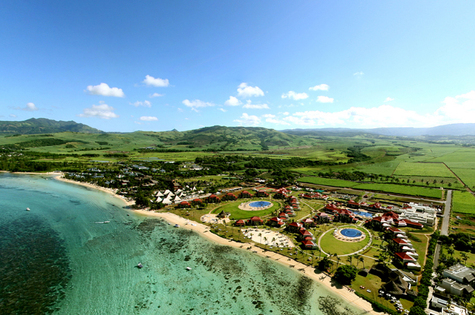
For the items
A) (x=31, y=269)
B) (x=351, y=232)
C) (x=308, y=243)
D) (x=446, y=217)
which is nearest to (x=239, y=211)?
(x=308, y=243)

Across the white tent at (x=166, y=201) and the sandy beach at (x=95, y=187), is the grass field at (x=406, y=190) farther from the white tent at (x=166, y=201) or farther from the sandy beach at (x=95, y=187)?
the sandy beach at (x=95, y=187)

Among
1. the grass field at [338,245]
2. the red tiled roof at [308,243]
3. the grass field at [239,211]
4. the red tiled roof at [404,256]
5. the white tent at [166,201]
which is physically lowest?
the grass field at [338,245]

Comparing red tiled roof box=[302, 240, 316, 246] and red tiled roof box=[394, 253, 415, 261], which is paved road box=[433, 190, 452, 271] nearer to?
red tiled roof box=[394, 253, 415, 261]

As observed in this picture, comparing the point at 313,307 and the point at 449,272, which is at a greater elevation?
the point at 449,272

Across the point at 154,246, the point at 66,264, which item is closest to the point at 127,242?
the point at 154,246

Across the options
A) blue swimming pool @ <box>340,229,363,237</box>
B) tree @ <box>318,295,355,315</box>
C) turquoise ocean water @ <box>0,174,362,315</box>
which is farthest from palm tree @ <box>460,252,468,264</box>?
turquoise ocean water @ <box>0,174,362,315</box>

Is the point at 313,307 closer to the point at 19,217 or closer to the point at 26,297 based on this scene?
the point at 26,297

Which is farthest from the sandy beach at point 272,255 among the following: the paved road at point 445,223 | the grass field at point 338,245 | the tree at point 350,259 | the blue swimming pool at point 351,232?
the paved road at point 445,223
